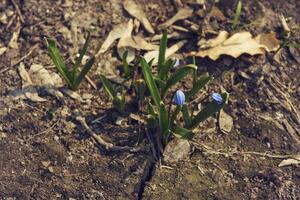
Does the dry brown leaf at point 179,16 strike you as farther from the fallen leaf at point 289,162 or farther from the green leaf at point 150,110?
the fallen leaf at point 289,162

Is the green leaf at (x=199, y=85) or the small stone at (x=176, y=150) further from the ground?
the green leaf at (x=199, y=85)

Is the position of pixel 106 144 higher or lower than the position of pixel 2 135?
lower

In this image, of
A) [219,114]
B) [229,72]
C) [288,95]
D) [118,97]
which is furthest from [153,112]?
[288,95]

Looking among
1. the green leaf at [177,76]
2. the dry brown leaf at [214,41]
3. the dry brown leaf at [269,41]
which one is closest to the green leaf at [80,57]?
the green leaf at [177,76]

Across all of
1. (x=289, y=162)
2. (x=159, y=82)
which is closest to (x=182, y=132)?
(x=159, y=82)

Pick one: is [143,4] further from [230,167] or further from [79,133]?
[230,167]

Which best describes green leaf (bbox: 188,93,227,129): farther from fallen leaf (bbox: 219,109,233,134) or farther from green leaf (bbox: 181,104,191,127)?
fallen leaf (bbox: 219,109,233,134)

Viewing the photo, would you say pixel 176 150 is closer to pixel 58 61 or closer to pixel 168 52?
pixel 168 52
